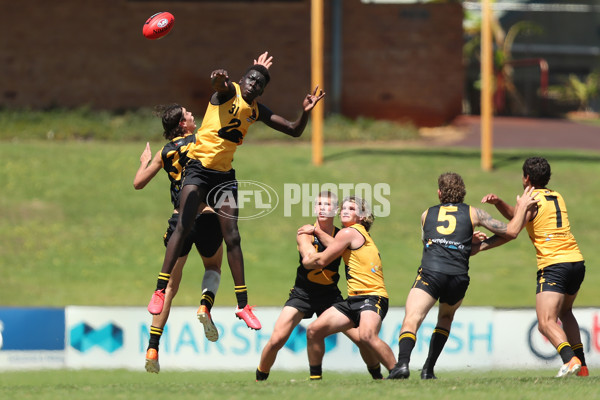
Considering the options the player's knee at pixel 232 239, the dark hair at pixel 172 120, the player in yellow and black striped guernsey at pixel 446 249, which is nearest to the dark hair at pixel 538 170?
the player in yellow and black striped guernsey at pixel 446 249

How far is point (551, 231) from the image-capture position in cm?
891

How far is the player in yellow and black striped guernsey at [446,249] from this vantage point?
28.0 feet

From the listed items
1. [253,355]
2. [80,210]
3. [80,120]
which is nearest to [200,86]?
[80,120]

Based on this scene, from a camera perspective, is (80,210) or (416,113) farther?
(416,113)

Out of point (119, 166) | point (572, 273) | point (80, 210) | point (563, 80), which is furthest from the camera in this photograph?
point (563, 80)

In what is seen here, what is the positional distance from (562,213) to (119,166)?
15919mm

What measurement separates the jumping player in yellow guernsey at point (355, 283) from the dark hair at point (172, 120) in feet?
6.28

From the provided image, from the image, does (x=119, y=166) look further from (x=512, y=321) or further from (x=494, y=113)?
(x=494, y=113)

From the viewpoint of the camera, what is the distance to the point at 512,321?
495 inches

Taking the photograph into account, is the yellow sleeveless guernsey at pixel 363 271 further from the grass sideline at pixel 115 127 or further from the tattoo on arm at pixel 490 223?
the grass sideline at pixel 115 127

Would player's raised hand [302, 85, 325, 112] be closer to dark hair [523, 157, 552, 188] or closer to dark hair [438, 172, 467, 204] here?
dark hair [438, 172, 467, 204]

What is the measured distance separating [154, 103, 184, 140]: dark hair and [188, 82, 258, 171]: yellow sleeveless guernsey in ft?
2.13

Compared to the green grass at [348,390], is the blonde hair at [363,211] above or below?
above

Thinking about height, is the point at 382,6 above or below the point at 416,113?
above
